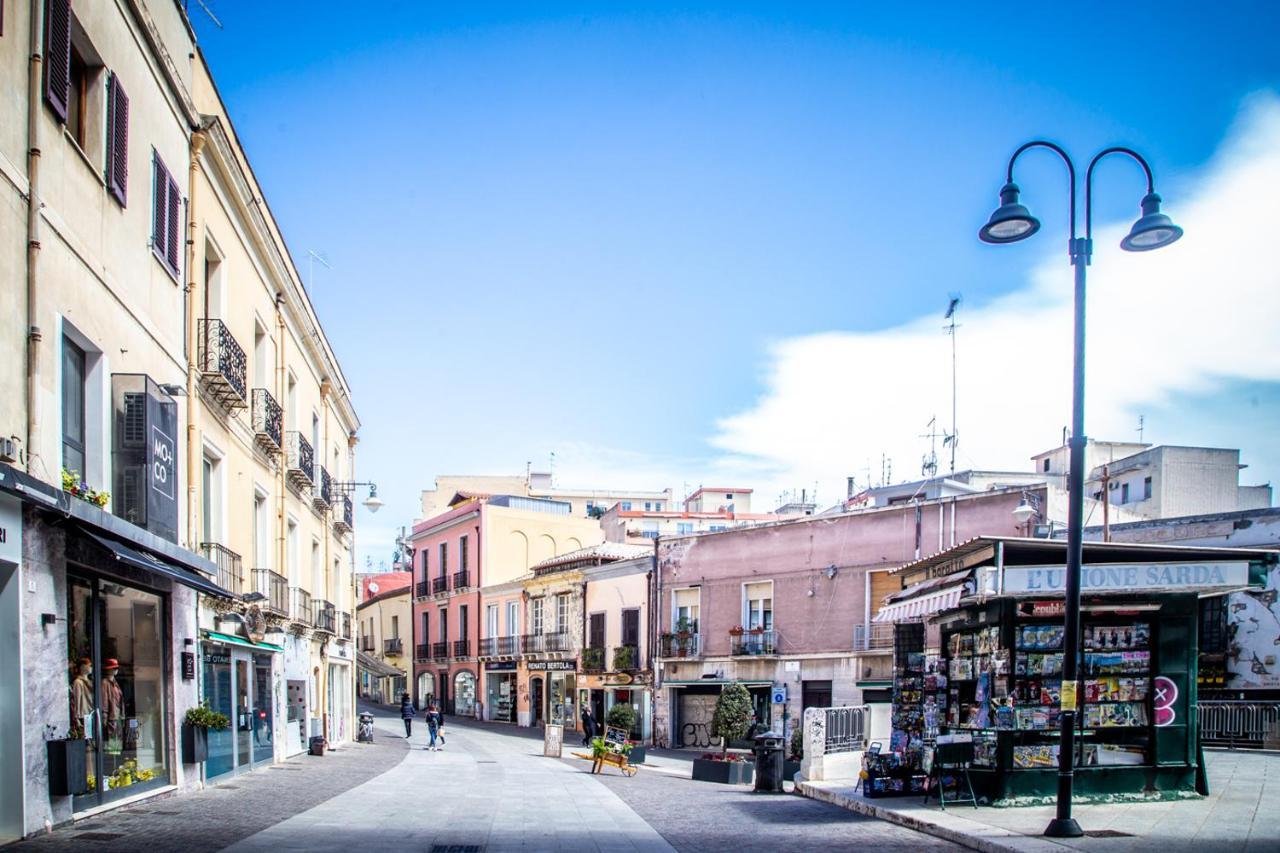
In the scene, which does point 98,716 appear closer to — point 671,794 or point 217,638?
point 217,638

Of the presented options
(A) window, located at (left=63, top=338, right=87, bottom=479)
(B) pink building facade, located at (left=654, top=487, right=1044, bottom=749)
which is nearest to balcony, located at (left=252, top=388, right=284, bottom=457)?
(A) window, located at (left=63, top=338, right=87, bottom=479)

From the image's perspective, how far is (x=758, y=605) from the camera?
36.3 m

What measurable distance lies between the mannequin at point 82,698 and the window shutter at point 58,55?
18.8 ft

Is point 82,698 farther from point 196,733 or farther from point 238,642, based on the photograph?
point 238,642

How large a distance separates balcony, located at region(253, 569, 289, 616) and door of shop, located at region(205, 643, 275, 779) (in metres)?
0.97

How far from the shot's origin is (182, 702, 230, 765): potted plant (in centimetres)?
1614

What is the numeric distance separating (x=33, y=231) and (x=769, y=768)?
13778mm

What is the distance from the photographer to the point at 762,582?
36.1 meters

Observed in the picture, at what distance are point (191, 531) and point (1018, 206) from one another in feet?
40.1

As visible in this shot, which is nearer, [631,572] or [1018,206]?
[1018,206]

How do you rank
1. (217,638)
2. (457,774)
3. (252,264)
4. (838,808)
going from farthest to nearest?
(457,774) → (252,264) → (217,638) → (838,808)

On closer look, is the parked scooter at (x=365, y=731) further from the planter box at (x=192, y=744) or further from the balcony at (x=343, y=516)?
the planter box at (x=192, y=744)

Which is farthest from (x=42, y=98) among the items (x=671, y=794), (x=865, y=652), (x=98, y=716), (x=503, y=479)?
(x=503, y=479)

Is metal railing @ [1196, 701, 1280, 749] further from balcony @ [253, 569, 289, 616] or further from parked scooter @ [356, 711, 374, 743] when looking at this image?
parked scooter @ [356, 711, 374, 743]
